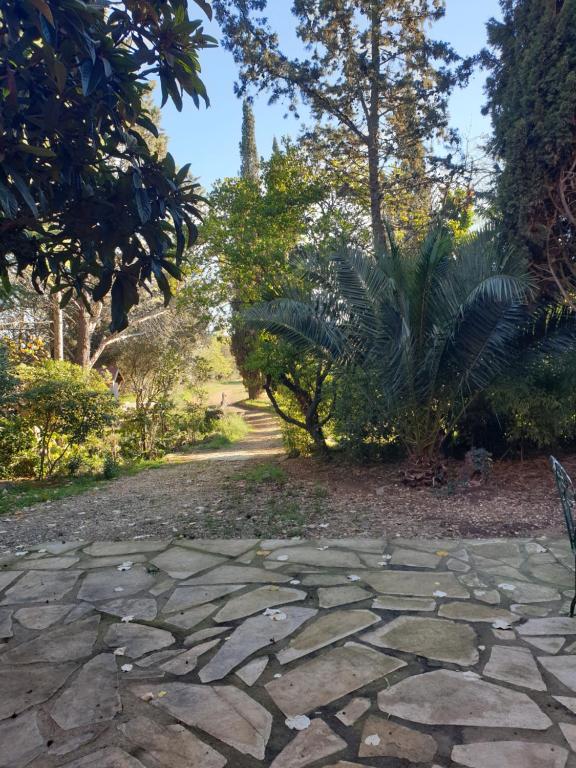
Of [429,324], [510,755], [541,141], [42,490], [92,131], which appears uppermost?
[541,141]

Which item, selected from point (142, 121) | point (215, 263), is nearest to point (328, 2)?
point (215, 263)

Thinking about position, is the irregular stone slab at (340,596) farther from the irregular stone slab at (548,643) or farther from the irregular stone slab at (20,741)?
the irregular stone slab at (20,741)

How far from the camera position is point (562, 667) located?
2389 millimetres

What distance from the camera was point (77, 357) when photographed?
15.5m

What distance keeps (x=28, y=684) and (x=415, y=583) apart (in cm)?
219

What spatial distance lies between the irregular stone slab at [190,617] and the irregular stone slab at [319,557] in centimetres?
88

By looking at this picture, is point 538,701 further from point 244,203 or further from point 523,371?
point 244,203

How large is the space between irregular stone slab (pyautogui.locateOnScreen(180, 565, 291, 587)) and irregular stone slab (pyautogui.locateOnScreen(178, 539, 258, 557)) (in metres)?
0.34

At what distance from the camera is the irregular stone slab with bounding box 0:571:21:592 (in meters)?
3.64

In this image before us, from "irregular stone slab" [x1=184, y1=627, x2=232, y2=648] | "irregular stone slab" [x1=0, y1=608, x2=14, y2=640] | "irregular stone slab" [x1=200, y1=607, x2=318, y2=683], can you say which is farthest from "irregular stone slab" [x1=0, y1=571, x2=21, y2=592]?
"irregular stone slab" [x1=200, y1=607, x2=318, y2=683]

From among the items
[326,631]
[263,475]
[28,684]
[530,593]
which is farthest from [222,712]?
[263,475]

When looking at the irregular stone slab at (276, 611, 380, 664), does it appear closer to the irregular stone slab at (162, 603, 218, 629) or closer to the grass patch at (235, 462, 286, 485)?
the irregular stone slab at (162, 603, 218, 629)

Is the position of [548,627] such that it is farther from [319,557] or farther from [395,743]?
[319,557]

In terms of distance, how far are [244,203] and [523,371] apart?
5908 mm
